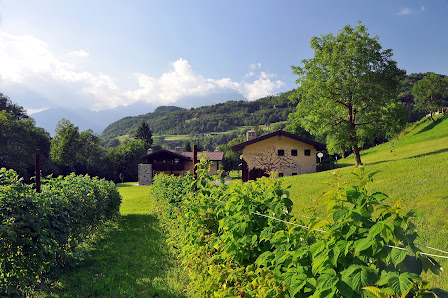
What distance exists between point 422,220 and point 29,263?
33.7 feet

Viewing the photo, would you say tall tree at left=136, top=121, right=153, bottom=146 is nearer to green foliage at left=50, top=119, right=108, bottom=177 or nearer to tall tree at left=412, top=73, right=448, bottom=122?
green foliage at left=50, top=119, right=108, bottom=177

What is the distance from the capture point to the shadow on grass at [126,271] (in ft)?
17.6

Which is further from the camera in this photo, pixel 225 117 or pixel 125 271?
pixel 225 117

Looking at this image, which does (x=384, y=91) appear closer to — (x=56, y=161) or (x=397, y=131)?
(x=397, y=131)

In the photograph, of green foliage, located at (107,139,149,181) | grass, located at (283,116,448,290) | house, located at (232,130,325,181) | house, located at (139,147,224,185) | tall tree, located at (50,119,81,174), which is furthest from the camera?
green foliage, located at (107,139,149,181)

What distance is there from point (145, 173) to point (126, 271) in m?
40.7

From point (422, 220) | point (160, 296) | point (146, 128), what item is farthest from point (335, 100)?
point (146, 128)

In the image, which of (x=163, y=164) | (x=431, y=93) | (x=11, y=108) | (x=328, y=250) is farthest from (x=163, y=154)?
(x=431, y=93)

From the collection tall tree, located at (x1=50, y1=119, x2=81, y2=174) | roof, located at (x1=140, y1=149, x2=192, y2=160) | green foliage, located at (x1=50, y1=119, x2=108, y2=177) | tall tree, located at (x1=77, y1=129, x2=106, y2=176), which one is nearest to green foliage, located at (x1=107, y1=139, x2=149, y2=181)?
green foliage, located at (x1=50, y1=119, x2=108, y2=177)

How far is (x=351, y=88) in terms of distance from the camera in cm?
2441

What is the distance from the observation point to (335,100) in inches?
1033

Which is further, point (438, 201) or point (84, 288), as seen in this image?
point (438, 201)

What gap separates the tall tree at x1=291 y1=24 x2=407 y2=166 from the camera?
81.9 ft

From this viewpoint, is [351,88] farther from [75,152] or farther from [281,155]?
[75,152]
